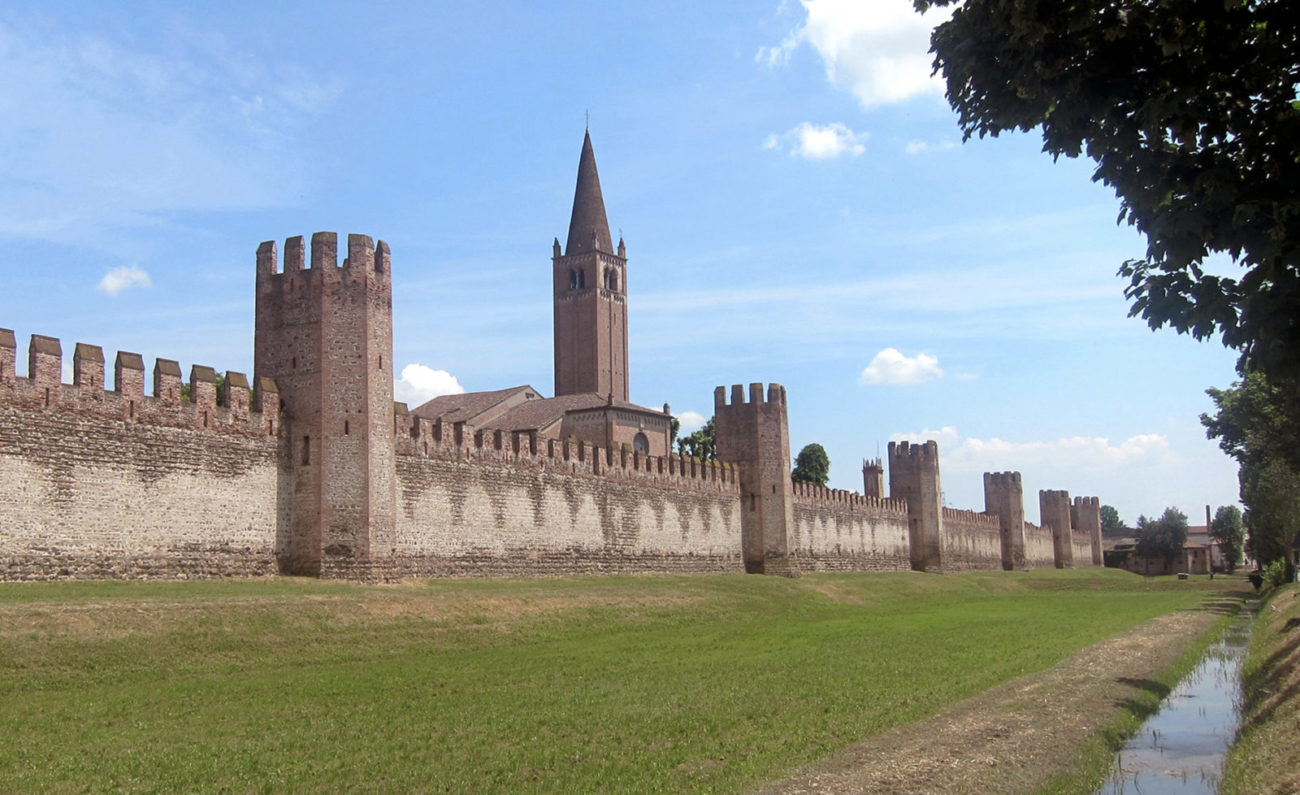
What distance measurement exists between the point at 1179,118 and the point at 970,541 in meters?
66.0

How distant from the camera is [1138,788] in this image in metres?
11.8

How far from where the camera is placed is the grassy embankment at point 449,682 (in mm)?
10883

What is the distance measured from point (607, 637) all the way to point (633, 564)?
551 inches

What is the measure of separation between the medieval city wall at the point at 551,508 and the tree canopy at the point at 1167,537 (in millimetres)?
62296

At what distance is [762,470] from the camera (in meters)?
46.8

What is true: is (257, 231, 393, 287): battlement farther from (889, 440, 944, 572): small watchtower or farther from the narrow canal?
(889, 440, 944, 572): small watchtower

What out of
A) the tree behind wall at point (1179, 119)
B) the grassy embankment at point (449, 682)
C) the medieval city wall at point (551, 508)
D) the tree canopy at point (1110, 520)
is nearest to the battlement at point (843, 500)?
the medieval city wall at point (551, 508)

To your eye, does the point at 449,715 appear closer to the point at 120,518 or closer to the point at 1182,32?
the point at 1182,32

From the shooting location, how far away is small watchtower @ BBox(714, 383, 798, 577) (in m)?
46.4

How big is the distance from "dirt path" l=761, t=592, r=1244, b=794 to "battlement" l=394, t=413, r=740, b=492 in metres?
17.3

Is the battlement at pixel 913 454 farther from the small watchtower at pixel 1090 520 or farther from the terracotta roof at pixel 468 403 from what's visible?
the small watchtower at pixel 1090 520

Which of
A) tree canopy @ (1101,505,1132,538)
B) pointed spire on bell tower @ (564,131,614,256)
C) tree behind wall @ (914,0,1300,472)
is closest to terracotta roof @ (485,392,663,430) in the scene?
pointed spire on bell tower @ (564,131,614,256)

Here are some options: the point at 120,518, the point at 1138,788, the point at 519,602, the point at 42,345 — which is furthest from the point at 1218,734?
the point at 42,345

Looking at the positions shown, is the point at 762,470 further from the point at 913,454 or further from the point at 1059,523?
the point at 1059,523
